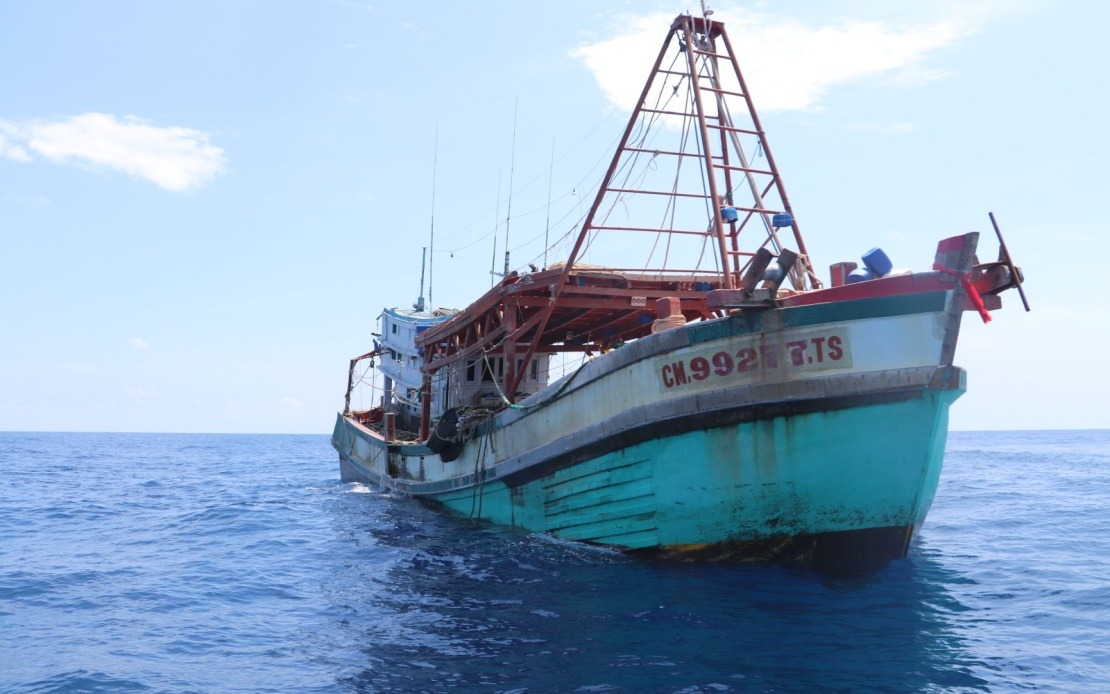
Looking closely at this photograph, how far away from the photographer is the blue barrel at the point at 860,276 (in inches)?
326

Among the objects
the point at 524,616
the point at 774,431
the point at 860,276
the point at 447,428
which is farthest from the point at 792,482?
the point at 447,428

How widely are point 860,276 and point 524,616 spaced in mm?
5237

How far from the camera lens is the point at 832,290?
316 inches

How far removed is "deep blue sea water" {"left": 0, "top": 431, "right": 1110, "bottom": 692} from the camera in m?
5.94

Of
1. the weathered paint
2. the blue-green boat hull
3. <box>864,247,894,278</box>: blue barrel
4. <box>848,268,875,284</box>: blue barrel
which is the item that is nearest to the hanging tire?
the weathered paint

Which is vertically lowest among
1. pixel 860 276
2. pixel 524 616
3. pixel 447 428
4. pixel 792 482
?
pixel 524 616

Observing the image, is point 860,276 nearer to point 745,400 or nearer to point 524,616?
point 745,400

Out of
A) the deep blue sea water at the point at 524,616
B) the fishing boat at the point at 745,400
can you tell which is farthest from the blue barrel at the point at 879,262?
the deep blue sea water at the point at 524,616

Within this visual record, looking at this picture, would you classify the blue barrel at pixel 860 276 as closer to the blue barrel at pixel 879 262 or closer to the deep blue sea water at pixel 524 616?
the blue barrel at pixel 879 262

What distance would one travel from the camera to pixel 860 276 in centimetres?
836

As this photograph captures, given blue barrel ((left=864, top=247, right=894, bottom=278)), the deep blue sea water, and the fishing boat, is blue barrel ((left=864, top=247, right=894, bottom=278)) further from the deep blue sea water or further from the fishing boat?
the deep blue sea water

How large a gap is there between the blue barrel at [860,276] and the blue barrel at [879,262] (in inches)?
3.9

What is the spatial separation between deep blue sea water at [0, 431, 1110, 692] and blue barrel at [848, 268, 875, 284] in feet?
11.1

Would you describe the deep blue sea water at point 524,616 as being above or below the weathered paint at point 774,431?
below
